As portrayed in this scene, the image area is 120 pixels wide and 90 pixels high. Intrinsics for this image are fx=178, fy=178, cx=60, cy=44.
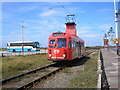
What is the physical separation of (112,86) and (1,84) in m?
5.11

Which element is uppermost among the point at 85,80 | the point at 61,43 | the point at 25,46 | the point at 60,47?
the point at 25,46

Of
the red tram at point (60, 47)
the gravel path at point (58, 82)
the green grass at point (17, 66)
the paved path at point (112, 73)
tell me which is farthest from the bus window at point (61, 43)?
the gravel path at point (58, 82)

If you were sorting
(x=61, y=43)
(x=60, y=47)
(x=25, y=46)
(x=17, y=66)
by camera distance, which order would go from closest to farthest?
(x=17, y=66)
(x=60, y=47)
(x=61, y=43)
(x=25, y=46)

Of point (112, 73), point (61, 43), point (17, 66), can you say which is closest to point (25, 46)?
point (17, 66)

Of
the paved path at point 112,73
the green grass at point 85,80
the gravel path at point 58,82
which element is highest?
the paved path at point 112,73

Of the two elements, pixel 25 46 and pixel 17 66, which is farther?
pixel 25 46

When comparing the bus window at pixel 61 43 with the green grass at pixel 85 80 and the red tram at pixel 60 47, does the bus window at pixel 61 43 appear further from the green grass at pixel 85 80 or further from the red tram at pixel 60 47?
the green grass at pixel 85 80

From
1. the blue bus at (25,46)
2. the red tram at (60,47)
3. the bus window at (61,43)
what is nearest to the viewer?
the red tram at (60,47)

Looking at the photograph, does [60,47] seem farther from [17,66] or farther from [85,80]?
[85,80]

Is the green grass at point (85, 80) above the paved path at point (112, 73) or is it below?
below

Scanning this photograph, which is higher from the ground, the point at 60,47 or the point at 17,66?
the point at 60,47

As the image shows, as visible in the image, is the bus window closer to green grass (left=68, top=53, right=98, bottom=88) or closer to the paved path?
the paved path

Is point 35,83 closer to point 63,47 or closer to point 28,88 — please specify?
point 28,88

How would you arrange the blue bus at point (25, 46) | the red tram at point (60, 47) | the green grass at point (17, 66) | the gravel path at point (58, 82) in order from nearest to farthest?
→ the gravel path at point (58, 82)
the green grass at point (17, 66)
the red tram at point (60, 47)
the blue bus at point (25, 46)
